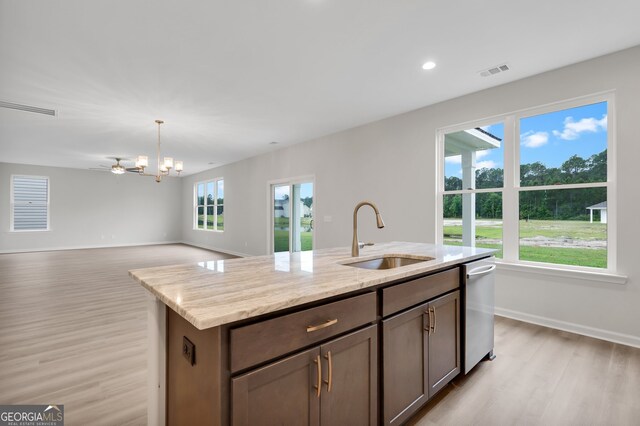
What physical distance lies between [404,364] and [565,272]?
99.6 inches

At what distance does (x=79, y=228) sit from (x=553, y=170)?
40.6 feet

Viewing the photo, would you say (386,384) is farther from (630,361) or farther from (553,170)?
(553,170)

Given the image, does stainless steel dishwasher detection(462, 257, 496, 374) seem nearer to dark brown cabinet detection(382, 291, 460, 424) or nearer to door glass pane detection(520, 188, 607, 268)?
dark brown cabinet detection(382, 291, 460, 424)

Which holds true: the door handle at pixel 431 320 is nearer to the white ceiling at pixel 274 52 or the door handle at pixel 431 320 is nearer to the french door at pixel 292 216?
the white ceiling at pixel 274 52

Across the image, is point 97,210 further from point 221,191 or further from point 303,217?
point 303,217

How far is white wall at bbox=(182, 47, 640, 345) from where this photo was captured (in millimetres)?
2736

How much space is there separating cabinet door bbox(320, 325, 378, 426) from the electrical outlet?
0.48 m

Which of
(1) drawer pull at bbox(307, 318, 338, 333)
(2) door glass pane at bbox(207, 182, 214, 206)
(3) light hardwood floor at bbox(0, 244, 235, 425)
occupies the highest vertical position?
(2) door glass pane at bbox(207, 182, 214, 206)

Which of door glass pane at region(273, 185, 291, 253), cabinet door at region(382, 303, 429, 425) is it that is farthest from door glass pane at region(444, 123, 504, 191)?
door glass pane at region(273, 185, 291, 253)

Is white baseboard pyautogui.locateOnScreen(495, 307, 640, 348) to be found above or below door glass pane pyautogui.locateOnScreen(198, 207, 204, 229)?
below

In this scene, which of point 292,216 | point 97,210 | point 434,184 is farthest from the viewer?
point 97,210

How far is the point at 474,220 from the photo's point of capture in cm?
386

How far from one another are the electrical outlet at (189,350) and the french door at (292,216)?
5010 mm

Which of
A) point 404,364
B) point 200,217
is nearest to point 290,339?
point 404,364
